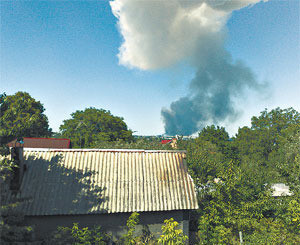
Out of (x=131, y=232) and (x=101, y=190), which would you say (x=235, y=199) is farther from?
(x=101, y=190)

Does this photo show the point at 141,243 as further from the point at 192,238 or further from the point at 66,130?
the point at 66,130

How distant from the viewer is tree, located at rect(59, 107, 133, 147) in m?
55.6

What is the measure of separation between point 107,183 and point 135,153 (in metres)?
2.87

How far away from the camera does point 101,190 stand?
12.3 metres

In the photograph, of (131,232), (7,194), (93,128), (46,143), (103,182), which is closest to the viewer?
(7,194)

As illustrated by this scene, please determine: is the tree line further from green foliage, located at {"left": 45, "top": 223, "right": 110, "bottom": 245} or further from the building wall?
green foliage, located at {"left": 45, "top": 223, "right": 110, "bottom": 245}

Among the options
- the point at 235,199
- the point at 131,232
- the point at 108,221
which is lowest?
the point at 131,232

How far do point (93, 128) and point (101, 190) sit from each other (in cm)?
4601

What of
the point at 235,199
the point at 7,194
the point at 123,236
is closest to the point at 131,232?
the point at 123,236

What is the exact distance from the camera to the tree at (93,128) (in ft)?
182

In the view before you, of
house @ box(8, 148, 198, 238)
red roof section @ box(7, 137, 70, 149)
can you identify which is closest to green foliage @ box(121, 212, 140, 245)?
house @ box(8, 148, 198, 238)

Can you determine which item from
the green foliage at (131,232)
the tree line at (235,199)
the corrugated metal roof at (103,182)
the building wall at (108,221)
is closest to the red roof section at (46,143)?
the tree line at (235,199)

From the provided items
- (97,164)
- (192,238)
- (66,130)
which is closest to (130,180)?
(97,164)

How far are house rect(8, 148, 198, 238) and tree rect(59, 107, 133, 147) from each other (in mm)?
40287
